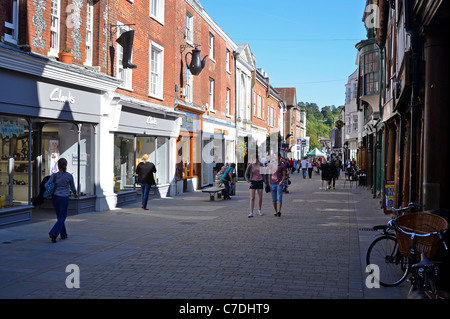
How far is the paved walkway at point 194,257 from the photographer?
20.5 ft

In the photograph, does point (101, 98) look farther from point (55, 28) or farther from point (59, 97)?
point (55, 28)

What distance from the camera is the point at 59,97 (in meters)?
12.8

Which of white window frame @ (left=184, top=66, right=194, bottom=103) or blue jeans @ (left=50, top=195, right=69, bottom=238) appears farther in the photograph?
white window frame @ (left=184, top=66, right=194, bottom=103)

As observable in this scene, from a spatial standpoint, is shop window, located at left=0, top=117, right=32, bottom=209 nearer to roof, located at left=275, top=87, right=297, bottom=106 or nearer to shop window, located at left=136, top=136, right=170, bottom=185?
shop window, located at left=136, top=136, right=170, bottom=185

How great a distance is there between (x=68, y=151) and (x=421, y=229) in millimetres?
11251

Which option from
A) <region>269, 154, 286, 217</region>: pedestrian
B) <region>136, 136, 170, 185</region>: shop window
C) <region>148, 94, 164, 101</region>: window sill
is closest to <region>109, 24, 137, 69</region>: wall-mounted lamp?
<region>148, 94, 164, 101</region>: window sill

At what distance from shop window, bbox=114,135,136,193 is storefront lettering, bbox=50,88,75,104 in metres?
3.13

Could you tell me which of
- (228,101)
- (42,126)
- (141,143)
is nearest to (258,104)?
(228,101)

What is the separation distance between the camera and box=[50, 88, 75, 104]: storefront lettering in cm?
1252

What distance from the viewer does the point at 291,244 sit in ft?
31.6

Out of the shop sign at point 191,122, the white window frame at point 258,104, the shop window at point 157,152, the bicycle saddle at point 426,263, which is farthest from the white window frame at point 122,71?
the white window frame at point 258,104

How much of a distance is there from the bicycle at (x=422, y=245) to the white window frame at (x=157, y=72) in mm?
14291
